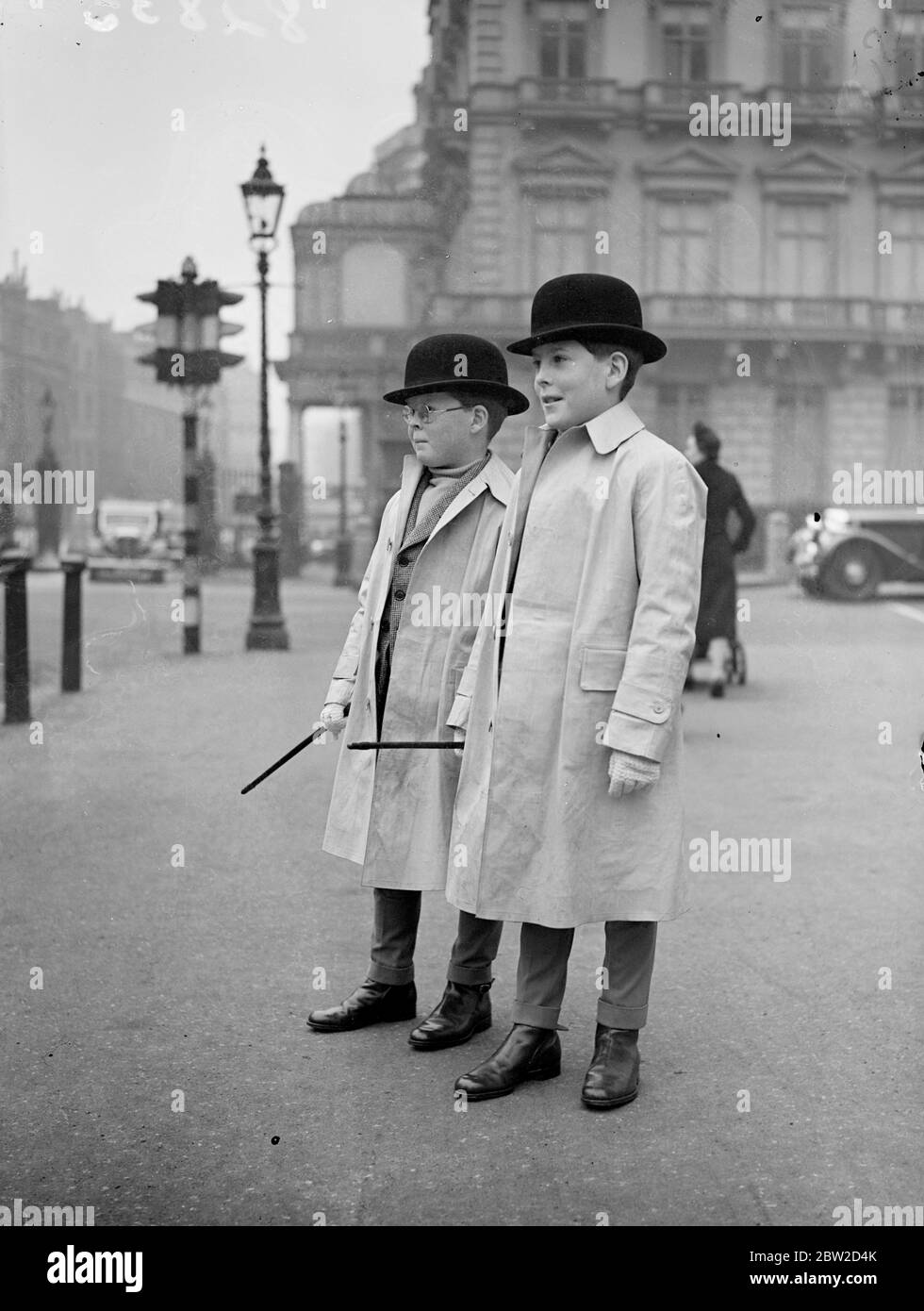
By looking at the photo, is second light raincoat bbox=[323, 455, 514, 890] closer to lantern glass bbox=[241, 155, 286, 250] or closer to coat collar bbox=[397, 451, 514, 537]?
coat collar bbox=[397, 451, 514, 537]

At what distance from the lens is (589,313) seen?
138 inches

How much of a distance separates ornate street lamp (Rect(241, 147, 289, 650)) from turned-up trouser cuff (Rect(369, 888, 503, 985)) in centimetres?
257

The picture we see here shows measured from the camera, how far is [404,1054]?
12.4 feet

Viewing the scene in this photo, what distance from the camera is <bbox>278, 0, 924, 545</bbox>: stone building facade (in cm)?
539

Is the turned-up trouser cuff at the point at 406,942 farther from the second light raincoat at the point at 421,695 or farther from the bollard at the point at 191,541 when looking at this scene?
the bollard at the point at 191,541

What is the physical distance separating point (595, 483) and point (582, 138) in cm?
295

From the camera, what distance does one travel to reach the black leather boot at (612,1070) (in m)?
3.44

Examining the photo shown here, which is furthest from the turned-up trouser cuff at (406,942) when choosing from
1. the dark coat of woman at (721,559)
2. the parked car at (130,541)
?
the dark coat of woman at (721,559)

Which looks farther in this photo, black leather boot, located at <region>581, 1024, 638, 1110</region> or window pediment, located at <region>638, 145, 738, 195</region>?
window pediment, located at <region>638, 145, 738, 195</region>

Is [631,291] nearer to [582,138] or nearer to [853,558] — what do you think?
[582,138]

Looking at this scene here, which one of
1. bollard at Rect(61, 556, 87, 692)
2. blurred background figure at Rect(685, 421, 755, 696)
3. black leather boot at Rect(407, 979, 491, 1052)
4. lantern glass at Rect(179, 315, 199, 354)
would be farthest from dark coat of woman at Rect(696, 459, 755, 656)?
black leather boot at Rect(407, 979, 491, 1052)

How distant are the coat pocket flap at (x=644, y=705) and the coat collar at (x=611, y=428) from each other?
56 cm

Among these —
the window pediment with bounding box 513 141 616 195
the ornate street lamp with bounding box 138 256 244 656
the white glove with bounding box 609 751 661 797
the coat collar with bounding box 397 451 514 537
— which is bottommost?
the white glove with bounding box 609 751 661 797
